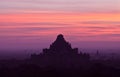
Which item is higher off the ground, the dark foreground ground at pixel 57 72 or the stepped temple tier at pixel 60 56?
the stepped temple tier at pixel 60 56

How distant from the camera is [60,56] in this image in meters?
88.4

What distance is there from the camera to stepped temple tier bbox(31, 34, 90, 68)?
3420 inches

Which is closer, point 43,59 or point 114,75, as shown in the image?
point 114,75

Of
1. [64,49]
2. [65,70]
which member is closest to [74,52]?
[64,49]

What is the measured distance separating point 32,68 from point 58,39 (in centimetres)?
2109

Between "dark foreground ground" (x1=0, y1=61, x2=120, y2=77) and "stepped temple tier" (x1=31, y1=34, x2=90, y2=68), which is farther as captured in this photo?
"stepped temple tier" (x1=31, y1=34, x2=90, y2=68)

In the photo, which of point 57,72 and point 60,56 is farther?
point 60,56

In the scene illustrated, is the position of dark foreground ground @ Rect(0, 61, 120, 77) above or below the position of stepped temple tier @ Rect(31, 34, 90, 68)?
below

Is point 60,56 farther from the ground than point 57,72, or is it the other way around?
point 60,56

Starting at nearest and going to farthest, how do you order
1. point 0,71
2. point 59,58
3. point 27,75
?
point 27,75 < point 0,71 < point 59,58

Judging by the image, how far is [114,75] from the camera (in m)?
67.8

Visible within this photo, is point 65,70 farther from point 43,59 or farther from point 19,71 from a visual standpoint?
point 43,59

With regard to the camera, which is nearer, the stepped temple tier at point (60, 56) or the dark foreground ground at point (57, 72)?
the dark foreground ground at point (57, 72)

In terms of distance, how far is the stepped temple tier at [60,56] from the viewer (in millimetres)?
86875
